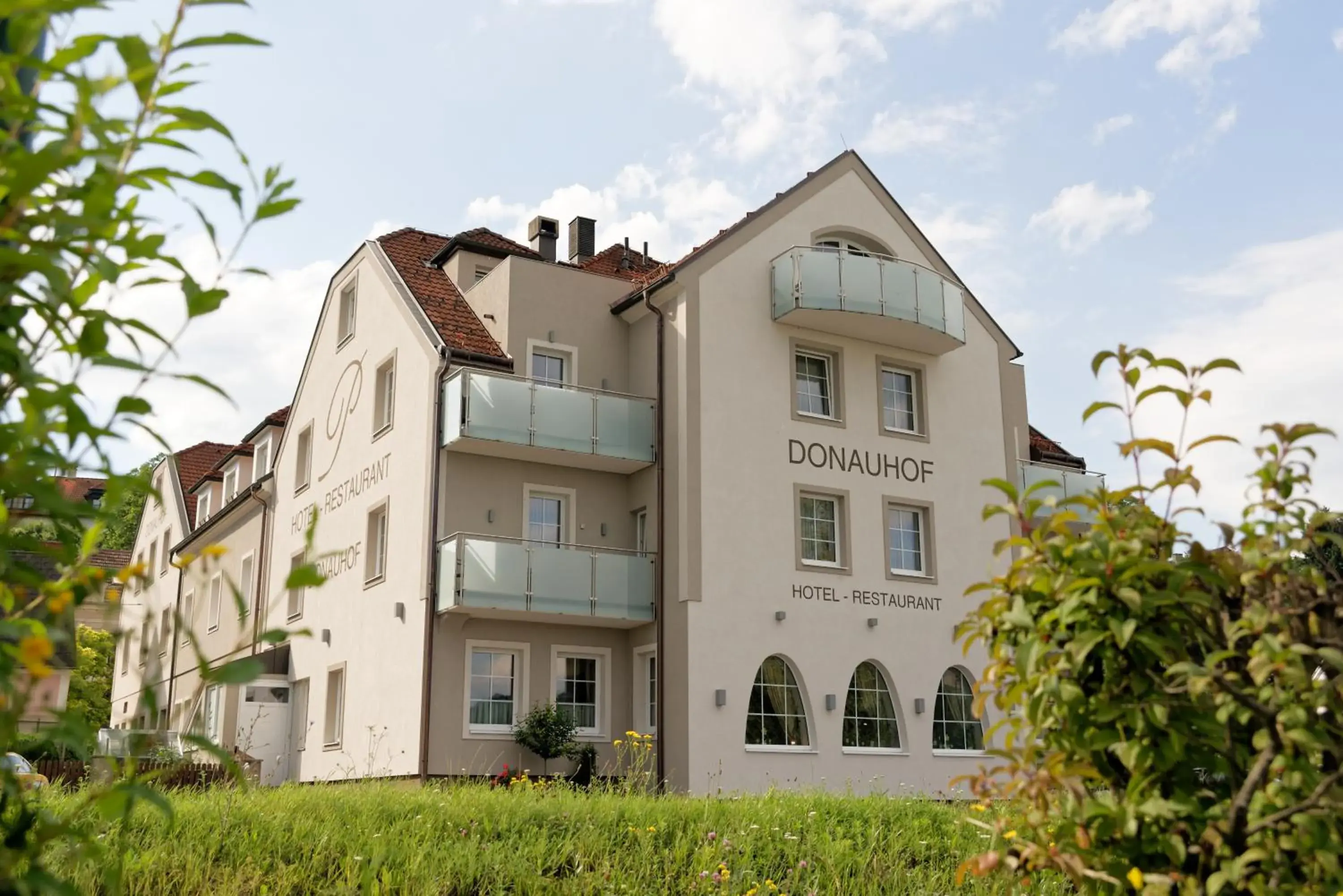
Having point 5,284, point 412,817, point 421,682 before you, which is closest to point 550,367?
point 421,682

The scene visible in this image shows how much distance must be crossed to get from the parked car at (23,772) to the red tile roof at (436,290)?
9.54m

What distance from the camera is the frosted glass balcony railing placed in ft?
68.1

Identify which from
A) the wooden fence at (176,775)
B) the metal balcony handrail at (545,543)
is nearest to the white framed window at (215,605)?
the wooden fence at (176,775)

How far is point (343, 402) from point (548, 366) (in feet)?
19.1

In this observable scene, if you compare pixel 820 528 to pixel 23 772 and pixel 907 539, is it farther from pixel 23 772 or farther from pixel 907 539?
pixel 23 772

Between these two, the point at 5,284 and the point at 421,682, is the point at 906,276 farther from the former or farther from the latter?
the point at 5,284

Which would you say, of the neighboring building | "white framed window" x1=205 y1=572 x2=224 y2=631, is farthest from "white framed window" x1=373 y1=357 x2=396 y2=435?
"white framed window" x1=205 y1=572 x2=224 y2=631

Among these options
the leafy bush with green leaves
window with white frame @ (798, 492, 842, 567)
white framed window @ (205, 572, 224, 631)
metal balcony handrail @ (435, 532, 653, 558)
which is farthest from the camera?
white framed window @ (205, 572, 224, 631)

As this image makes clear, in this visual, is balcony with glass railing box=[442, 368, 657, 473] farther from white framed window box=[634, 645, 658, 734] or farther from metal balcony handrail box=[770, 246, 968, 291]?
metal balcony handrail box=[770, 246, 968, 291]

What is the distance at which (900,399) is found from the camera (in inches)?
1004

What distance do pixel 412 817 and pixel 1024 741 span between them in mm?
6552

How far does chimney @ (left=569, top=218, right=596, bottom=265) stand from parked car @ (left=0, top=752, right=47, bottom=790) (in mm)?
15188

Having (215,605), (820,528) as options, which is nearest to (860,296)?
(820,528)

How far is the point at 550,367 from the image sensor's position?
2397cm
